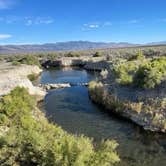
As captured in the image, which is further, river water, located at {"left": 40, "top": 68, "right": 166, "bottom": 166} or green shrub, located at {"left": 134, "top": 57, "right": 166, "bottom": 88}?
green shrub, located at {"left": 134, "top": 57, "right": 166, "bottom": 88}

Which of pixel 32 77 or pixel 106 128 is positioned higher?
pixel 106 128

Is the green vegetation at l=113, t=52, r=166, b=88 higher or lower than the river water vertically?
higher

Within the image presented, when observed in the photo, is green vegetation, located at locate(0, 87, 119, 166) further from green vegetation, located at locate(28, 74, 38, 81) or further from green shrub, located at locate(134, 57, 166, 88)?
green vegetation, located at locate(28, 74, 38, 81)

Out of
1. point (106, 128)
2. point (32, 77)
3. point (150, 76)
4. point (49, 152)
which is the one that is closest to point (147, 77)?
point (150, 76)

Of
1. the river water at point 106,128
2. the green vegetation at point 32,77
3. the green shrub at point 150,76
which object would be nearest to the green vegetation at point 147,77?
the green shrub at point 150,76

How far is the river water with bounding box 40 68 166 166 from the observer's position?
23.8 m

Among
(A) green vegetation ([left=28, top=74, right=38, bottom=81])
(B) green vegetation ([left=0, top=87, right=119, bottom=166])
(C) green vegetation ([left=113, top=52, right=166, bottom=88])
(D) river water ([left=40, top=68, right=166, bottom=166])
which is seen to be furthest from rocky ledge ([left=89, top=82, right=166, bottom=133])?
(A) green vegetation ([left=28, top=74, right=38, bottom=81])

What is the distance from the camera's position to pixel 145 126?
2991 cm

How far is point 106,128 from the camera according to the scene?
30594mm

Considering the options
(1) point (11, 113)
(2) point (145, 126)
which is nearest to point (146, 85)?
(2) point (145, 126)

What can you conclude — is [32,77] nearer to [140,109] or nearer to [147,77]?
[147,77]

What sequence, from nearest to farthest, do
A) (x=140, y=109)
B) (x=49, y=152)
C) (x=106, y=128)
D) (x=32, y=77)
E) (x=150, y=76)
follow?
(x=49, y=152)
(x=106, y=128)
(x=140, y=109)
(x=150, y=76)
(x=32, y=77)

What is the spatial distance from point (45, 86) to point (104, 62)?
2858 centimetres

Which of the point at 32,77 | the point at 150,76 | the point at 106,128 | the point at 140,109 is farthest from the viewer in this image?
the point at 32,77
